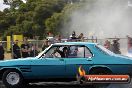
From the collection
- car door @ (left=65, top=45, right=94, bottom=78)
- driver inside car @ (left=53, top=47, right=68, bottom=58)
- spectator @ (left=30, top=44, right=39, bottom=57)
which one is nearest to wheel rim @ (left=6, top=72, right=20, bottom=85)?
driver inside car @ (left=53, top=47, right=68, bottom=58)

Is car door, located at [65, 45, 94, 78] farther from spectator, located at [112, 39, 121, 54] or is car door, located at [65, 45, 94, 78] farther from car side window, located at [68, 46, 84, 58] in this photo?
spectator, located at [112, 39, 121, 54]

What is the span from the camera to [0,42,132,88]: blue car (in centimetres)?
1272

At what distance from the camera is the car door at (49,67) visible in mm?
12953

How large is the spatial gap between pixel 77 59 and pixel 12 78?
2.18m

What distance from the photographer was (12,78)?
13.3 meters

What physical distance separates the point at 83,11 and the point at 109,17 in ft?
16.0

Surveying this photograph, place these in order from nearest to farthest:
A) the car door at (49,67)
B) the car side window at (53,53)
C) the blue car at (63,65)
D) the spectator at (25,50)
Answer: the blue car at (63,65) < the car door at (49,67) < the car side window at (53,53) < the spectator at (25,50)

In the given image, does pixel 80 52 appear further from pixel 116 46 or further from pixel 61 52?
pixel 116 46

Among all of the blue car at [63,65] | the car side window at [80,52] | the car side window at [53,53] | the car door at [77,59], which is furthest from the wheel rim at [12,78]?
the car side window at [80,52]

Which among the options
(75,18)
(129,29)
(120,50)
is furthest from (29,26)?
(120,50)

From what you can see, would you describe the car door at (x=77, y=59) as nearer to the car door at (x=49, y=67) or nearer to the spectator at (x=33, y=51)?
the car door at (x=49, y=67)

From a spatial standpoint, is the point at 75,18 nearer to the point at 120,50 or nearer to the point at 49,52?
the point at 120,50

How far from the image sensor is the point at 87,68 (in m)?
12.8

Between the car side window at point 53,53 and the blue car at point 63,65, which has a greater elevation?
the car side window at point 53,53
